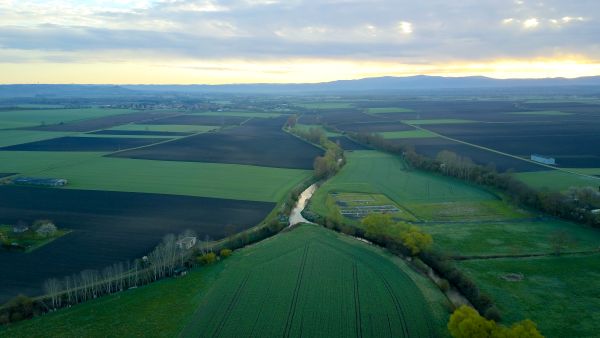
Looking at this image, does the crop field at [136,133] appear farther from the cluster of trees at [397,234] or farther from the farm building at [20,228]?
the cluster of trees at [397,234]

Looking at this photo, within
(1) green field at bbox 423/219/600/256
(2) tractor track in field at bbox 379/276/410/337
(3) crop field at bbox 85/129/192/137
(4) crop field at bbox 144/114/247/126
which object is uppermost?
(4) crop field at bbox 144/114/247/126

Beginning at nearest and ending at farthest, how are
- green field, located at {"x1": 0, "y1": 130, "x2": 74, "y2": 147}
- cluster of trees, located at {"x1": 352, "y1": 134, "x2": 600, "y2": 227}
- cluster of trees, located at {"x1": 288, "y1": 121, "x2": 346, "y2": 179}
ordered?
cluster of trees, located at {"x1": 352, "y1": 134, "x2": 600, "y2": 227}, cluster of trees, located at {"x1": 288, "y1": 121, "x2": 346, "y2": 179}, green field, located at {"x1": 0, "y1": 130, "x2": 74, "y2": 147}

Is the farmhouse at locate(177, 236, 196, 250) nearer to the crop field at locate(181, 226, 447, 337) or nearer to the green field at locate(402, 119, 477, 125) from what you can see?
the crop field at locate(181, 226, 447, 337)

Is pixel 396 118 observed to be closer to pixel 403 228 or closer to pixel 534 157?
pixel 534 157

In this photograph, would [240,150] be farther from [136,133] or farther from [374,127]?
→ [374,127]

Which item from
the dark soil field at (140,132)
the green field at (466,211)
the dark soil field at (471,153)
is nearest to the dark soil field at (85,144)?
the dark soil field at (140,132)

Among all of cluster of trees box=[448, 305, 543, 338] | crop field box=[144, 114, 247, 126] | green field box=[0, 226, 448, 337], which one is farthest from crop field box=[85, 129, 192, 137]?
cluster of trees box=[448, 305, 543, 338]

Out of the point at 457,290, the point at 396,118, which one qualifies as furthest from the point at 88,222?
the point at 396,118
